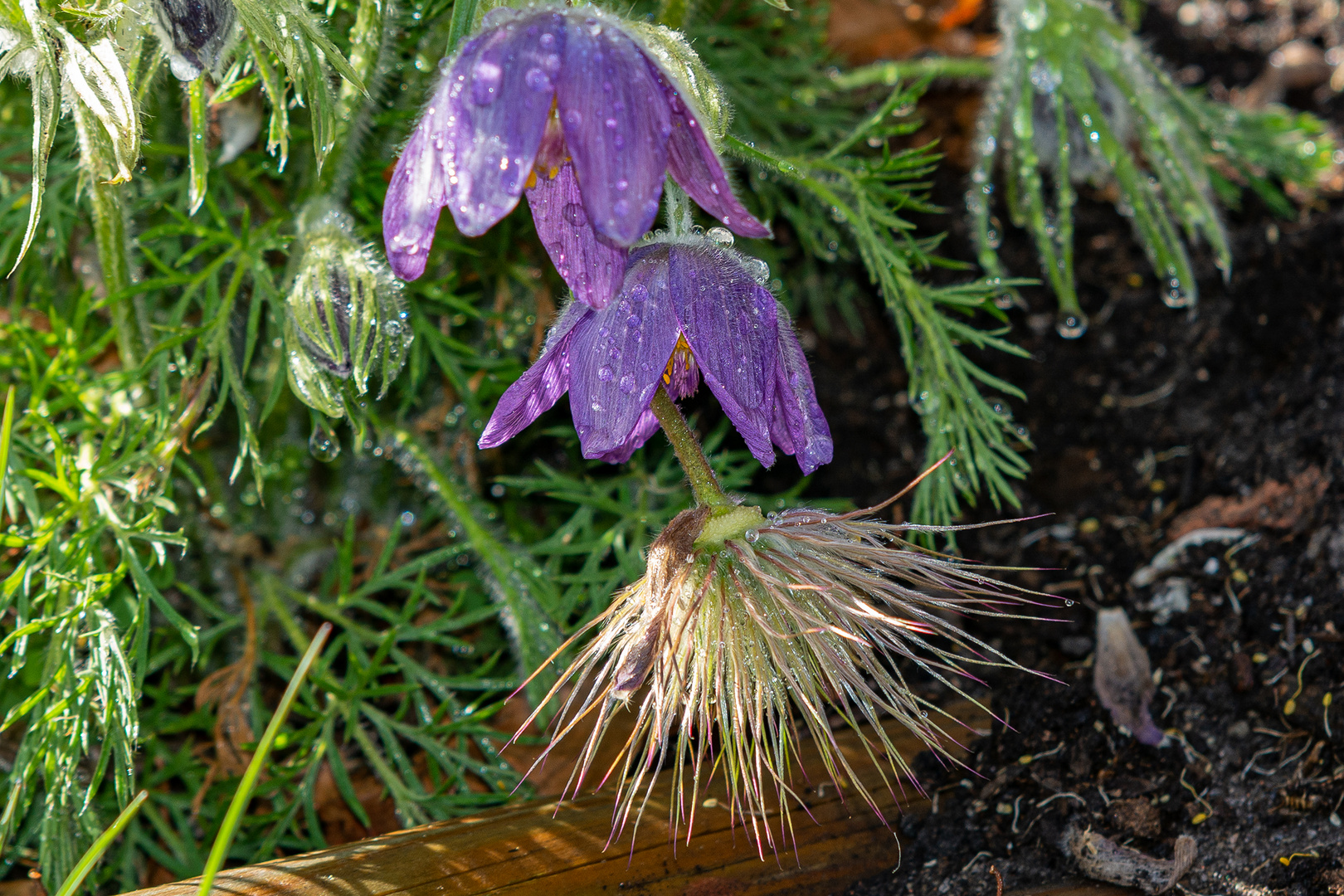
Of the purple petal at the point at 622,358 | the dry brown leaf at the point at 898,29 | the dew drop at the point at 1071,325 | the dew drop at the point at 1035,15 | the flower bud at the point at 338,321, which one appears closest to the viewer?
the purple petal at the point at 622,358

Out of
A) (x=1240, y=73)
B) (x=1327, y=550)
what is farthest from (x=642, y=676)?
(x=1240, y=73)

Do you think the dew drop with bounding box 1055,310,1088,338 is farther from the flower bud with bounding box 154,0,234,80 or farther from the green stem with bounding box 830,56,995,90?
the flower bud with bounding box 154,0,234,80

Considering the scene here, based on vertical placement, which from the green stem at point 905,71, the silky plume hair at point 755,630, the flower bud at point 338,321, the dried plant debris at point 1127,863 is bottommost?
the dried plant debris at point 1127,863

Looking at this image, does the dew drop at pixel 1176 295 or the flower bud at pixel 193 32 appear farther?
the dew drop at pixel 1176 295

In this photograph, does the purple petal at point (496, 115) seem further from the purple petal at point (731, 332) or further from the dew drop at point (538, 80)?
the purple petal at point (731, 332)

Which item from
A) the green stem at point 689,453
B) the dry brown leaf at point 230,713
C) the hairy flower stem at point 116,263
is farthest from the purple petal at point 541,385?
the dry brown leaf at point 230,713
